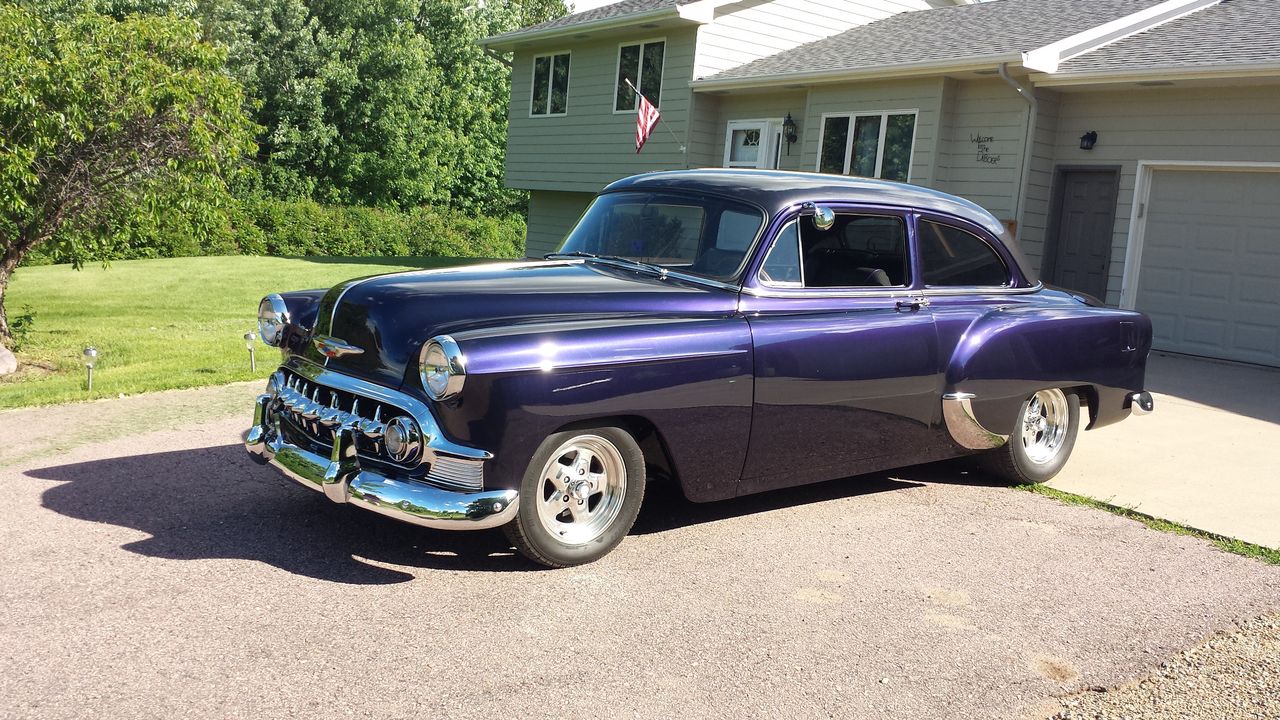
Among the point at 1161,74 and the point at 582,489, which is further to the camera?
the point at 1161,74

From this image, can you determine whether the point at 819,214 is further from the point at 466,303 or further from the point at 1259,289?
the point at 1259,289

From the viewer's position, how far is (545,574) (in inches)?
182

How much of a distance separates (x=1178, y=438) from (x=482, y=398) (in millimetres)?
5786

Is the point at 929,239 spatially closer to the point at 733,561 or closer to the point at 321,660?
the point at 733,561

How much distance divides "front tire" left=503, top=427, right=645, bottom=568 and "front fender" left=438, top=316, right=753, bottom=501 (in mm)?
94

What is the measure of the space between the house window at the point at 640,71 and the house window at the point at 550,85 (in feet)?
5.80

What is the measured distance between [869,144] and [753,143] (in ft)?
9.56

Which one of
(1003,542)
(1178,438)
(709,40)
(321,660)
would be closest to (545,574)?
(321,660)

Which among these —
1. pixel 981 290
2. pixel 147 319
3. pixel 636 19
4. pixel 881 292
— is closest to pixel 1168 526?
pixel 981 290

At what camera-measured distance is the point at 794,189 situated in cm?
548

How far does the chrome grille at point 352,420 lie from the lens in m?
4.31

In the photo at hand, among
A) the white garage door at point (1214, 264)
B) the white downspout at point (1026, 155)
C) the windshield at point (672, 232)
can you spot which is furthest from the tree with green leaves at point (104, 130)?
the white garage door at point (1214, 264)

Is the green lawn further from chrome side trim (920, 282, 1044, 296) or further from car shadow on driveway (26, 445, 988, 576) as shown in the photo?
chrome side trim (920, 282, 1044, 296)

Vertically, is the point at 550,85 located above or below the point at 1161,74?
above
